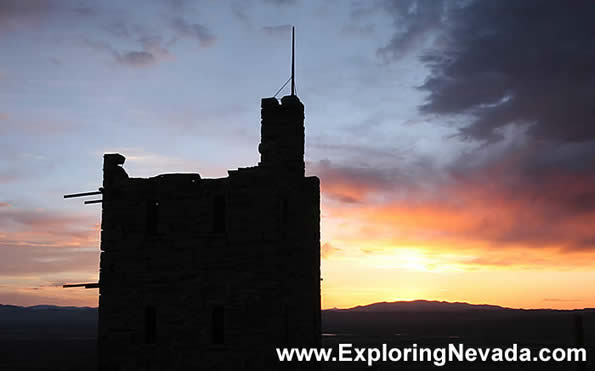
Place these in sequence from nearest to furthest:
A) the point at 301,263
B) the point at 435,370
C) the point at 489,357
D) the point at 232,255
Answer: the point at 232,255, the point at 301,263, the point at 435,370, the point at 489,357

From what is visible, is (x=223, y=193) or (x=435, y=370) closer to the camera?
(x=223, y=193)

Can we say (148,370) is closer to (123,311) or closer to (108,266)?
(123,311)

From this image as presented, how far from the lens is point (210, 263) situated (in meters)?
21.6

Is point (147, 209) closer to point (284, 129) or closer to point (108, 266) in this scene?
point (108, 266)

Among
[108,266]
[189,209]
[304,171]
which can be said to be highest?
[304,171]

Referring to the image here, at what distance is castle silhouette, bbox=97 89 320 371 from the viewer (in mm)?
21000

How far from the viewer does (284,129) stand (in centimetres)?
2256

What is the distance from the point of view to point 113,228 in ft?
75.9

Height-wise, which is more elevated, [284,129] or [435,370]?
[284,129]

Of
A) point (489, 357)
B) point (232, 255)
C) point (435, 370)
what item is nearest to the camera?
point (232, 255)

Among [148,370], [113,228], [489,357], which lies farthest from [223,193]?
[489,357]

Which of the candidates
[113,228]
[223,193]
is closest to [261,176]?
[223,193]

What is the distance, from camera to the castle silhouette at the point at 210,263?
21.0 m

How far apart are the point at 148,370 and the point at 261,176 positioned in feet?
25.5
